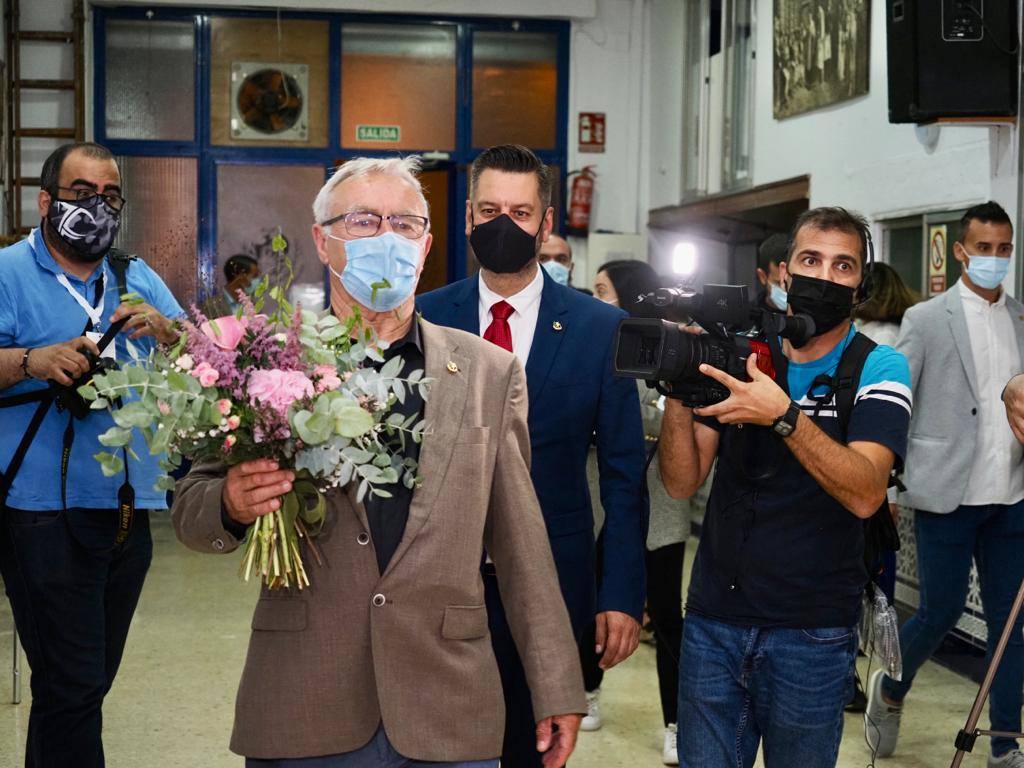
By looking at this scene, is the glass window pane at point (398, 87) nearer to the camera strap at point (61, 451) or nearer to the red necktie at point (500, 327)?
the camera strap at point (61, 451)

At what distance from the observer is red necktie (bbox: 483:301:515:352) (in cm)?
290

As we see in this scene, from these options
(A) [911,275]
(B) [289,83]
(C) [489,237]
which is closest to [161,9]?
(B) [289,83]

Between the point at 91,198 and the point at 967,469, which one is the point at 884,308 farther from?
the point at 91,198

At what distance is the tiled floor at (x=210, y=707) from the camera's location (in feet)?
14.5

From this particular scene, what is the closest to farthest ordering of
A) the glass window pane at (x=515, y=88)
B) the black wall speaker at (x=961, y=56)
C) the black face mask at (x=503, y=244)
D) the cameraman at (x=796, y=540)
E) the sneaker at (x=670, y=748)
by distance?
the cameraman at (x=796, y=540) → the black face mask at (x=503, y=244) → the sneaker at (x=670, y=748) → the black wall speaker at (x=961, y=56) → the glass window pane at (x=515, y=88)

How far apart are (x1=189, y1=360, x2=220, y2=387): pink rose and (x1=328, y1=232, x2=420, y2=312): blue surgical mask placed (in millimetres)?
425

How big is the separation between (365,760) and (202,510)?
1.51 ft

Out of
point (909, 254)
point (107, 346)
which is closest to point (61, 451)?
point (107, 346)

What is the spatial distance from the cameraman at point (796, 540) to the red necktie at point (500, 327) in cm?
41

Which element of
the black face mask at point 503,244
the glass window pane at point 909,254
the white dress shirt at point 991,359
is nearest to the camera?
the black face mask at point 503,244

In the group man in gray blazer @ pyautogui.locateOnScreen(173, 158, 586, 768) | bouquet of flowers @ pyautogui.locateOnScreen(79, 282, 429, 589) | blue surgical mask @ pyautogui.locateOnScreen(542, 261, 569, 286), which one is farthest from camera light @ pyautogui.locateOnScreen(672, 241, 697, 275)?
bouquet of flowers @ pyautogui.locateOnScreen(79, 282, 429, 589)

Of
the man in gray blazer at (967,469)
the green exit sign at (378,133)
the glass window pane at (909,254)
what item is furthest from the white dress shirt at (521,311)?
the green exit sign at (378,133)

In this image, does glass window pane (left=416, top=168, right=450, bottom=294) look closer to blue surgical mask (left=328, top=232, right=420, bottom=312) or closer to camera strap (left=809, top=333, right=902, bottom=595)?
camera strap (left=809, top=333, right=902, bottom=595)

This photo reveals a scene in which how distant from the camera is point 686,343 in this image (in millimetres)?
2426
